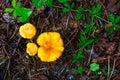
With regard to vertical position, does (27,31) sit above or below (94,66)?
above

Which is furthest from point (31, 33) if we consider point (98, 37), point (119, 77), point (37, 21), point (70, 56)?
point (119, 77)

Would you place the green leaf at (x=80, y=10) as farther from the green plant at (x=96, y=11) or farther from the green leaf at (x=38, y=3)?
the green leaf at (x=38, y=3)

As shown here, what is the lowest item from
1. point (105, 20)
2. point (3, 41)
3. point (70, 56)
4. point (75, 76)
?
point (75, 76)

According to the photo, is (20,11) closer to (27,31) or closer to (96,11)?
(27,31)

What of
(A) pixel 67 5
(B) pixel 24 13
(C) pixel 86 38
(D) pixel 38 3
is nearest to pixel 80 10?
(A) pixel 67 5

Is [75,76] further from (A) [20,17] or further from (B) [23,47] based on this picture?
(A) [20,17]

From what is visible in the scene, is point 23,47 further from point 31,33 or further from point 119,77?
point 119,77

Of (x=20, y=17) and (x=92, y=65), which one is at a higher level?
(x=20, y=17)
